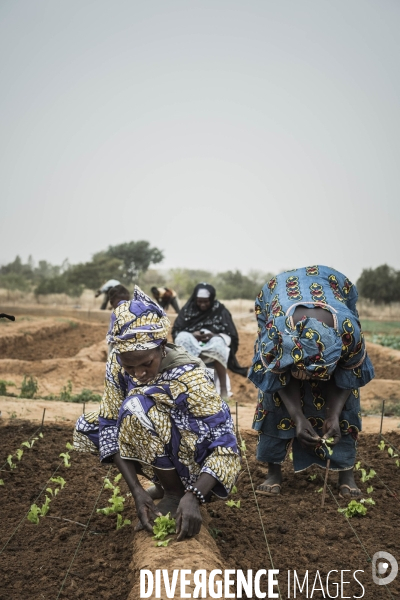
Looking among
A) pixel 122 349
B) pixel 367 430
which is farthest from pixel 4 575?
pixel 367 430

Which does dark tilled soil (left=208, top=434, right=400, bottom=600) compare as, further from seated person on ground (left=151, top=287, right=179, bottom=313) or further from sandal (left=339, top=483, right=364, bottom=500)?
seated person on ground (left=151, top=287, right=179, bottom=313)

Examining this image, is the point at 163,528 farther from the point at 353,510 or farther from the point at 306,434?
the point at 353,510

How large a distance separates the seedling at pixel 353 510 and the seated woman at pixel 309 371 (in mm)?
356

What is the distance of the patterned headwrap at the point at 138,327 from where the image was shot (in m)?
2.93

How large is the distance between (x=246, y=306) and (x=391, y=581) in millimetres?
26167

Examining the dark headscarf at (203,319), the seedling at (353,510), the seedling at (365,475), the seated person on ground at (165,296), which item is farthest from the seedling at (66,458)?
the seated person on ground at (165,296)

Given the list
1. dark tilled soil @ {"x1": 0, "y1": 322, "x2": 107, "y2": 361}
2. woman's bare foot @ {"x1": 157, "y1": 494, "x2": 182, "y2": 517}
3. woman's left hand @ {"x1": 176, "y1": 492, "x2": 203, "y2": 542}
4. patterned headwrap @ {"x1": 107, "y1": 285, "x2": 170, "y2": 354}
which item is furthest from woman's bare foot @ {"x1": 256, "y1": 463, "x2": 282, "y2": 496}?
dark tilled soil @ {"x1": 0, "y1": 322, "x2": 107, "y2": 361}

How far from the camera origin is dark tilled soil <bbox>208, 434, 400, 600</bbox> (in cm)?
307

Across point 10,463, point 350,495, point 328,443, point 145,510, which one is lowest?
point 10,463

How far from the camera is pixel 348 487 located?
4.13 m

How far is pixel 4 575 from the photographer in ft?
9.57

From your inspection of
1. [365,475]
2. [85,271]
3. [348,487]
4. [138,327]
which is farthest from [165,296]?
[85,271]

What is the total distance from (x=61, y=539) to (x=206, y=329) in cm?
476

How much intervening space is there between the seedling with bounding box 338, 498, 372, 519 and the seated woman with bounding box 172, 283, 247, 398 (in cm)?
407
